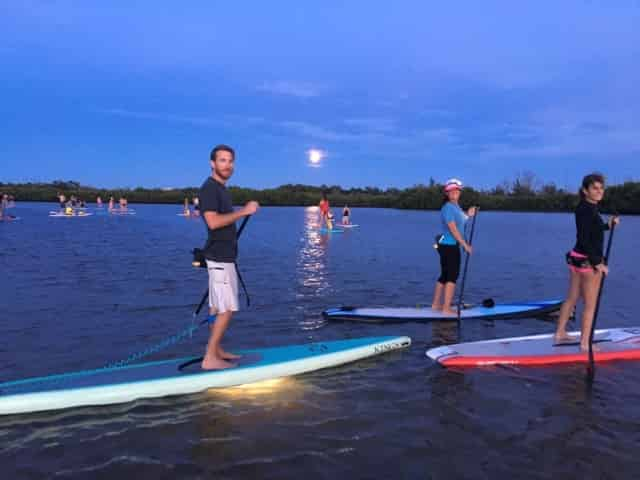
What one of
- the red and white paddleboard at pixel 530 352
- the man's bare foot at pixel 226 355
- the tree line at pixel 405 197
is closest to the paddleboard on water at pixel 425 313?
the red and white paddleboard at pixel 530 352

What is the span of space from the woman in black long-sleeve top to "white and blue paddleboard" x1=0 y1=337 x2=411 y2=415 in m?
3.11

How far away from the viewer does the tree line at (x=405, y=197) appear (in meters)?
71.1

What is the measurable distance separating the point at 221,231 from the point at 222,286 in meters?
0.61

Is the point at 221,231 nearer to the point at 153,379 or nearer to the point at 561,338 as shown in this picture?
the point at 153,379

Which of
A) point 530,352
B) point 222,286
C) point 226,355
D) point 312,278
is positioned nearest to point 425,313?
point 530,352

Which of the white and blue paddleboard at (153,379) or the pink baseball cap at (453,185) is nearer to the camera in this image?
the white and blue paddleboard at (153,379)

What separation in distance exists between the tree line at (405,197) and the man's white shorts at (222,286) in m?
66.0

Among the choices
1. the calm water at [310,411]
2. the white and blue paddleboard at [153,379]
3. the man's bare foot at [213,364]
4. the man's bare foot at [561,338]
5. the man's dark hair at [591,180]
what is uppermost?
the man's dark hair at [591,180]

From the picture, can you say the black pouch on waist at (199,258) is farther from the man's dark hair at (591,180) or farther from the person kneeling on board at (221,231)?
the man's dark hair at (591,180)

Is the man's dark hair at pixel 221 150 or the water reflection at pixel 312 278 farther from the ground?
the man's dark hair at pixel 221 150

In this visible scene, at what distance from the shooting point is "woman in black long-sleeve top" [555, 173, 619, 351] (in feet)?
20.6

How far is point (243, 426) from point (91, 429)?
145cm

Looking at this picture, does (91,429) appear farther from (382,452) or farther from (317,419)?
(382,452)

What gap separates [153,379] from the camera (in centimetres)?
555
